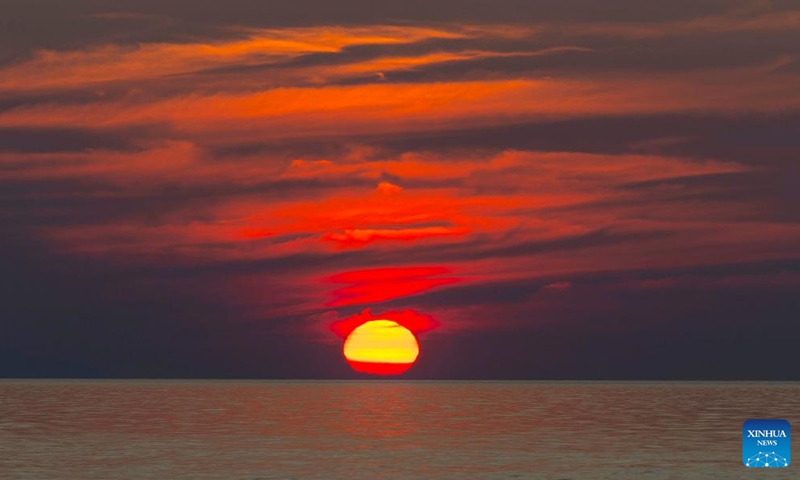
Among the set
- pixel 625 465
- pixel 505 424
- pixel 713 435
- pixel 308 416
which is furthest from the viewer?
pixel 308 416

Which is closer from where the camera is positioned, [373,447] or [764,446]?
[764,446]

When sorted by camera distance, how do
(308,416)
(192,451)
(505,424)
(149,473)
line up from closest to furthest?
(149,473)
(192,451)
(505,424)
(308,416)

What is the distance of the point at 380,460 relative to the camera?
54000 millimetres

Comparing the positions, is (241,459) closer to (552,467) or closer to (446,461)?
(446,461)

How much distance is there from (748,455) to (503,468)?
1038 cm

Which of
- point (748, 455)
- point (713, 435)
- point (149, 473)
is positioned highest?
point (713, 435)

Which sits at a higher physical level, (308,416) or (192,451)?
(308,416)

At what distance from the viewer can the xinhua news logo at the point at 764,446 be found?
50.0 metres

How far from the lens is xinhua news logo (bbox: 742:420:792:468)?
50031mm

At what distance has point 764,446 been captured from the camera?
170 feet

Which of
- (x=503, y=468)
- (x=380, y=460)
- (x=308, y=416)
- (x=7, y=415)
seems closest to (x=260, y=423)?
(x=308, y=416)

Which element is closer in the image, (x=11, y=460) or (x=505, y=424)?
(x=11, y=460)

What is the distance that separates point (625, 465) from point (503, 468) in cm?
556

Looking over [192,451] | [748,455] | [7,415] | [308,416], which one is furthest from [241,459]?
[7,415]
